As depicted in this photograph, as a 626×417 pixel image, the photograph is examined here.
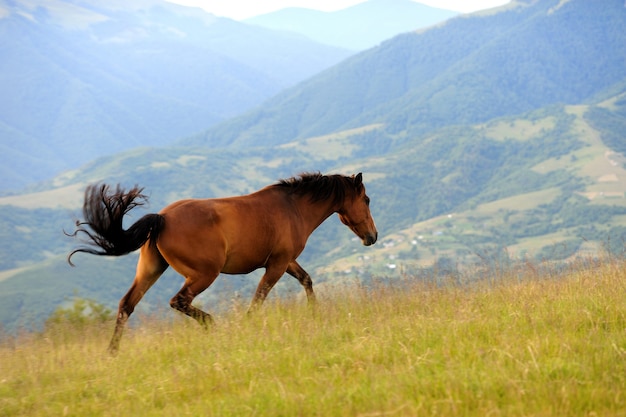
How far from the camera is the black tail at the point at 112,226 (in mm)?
7555

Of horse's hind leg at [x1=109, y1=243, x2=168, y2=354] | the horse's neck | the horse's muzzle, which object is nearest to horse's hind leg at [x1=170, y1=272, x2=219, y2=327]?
horse's hind leg at [x1=109, y1=243, x2=168, y2=354]

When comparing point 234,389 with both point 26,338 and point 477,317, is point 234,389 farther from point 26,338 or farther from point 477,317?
point 26,338

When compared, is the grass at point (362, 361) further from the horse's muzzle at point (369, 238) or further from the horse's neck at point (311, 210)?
the horse's muzzle at point (369, 238)

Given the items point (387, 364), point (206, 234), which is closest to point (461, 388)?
point (387, 364)

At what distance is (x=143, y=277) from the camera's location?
306 inches

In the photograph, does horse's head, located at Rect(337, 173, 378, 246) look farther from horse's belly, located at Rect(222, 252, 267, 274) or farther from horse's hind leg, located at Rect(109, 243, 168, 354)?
horse's hind leg, located at Rect(109, 243, 168, 354)

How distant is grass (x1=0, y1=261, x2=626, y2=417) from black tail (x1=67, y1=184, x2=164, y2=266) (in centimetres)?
96

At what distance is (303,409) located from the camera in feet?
Answer: 15.4

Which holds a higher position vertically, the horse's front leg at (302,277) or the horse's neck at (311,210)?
the horse's neck at (311,210)

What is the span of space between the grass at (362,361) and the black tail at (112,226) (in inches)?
37.9

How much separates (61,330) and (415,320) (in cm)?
403

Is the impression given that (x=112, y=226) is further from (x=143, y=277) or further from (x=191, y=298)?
(x=191, y=298)

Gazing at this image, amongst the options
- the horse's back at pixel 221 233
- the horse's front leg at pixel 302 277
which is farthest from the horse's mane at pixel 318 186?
the horse's front leg at pixel 302 277

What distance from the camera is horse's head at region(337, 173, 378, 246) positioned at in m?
9.98
